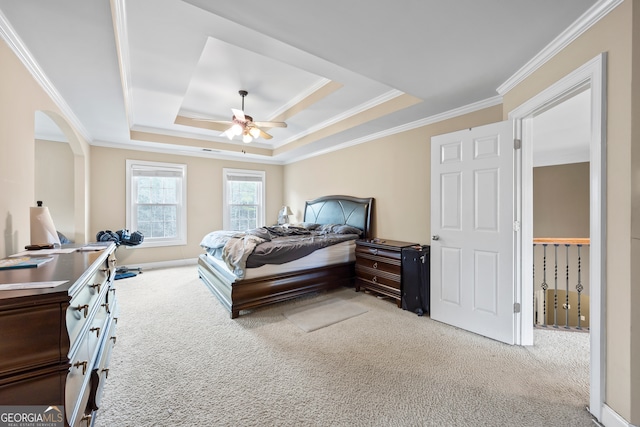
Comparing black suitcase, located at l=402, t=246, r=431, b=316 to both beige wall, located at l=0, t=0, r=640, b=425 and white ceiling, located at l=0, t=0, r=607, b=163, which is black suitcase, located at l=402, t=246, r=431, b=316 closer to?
beige wall, located at l=0, t=0, r=640, b=425

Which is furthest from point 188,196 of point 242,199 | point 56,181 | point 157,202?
point 56,181

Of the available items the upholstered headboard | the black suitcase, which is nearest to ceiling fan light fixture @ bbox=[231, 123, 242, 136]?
the upholstered headboard

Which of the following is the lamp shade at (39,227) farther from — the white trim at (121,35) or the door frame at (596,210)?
the door frame at (596,210)

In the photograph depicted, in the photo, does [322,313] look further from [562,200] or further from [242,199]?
[562,200]

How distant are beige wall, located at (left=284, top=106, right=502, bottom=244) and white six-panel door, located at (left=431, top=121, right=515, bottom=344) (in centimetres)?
65

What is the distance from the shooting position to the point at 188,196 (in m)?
5.82

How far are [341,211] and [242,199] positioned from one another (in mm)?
2870

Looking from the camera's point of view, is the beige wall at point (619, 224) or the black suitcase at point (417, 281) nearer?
the beige wall at point (619, 224)

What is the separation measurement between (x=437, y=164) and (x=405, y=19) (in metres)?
1.64

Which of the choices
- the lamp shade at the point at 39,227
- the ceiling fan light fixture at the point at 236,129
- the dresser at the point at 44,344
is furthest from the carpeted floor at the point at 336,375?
the ceiling fan light fixture at the point at 236,129

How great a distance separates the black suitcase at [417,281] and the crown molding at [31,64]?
3.92 meters

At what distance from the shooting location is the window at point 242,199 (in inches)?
249

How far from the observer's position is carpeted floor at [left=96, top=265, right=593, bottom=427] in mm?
1636

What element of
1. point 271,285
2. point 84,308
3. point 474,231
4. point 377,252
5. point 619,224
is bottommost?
point 271,285
